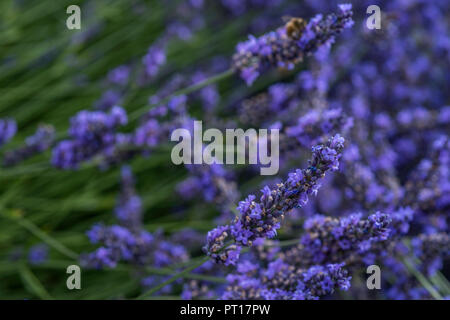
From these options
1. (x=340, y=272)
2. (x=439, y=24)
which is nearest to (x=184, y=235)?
(x=340, y=272)

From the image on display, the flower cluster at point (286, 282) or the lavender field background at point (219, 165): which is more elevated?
the lavender field background at point (219, 165)

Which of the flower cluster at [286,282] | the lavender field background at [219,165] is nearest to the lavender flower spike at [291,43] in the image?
the lavender field background at [219,165]

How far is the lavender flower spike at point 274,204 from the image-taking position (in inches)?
33.9

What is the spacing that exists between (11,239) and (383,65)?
5.93ft

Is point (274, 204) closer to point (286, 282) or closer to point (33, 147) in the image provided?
point (286, 282)

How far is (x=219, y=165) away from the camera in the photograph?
4.61ft

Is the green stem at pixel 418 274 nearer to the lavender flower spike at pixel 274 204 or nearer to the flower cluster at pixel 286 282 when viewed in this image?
the flower cluster at pixel 286 282

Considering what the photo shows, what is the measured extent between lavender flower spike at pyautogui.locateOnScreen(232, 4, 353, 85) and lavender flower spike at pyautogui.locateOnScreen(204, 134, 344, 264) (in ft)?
1.12

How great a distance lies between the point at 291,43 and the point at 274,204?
0.47 meters

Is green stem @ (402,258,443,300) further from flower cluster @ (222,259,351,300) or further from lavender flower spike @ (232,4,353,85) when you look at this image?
lavender flower spike @ (232,4,353,85)

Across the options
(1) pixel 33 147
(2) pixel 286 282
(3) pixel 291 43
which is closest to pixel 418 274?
(2) pixel 286 282

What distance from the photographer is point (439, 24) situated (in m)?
2.32
